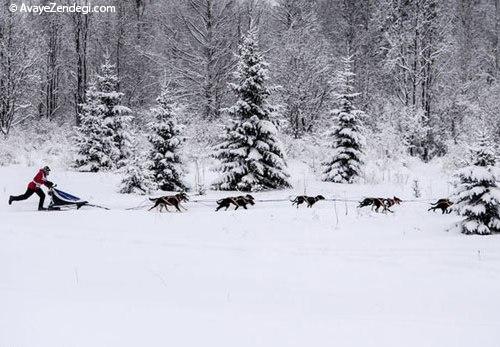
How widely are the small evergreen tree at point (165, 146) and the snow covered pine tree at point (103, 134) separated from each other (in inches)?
145

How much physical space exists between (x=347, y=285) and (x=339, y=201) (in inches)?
275

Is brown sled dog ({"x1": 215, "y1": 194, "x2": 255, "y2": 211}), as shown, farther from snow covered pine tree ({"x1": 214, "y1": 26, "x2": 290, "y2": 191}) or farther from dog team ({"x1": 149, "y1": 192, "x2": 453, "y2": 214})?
snow covered pine tree ({"x1": 214, "y1": 26, "x2": 290, "y2": 191})

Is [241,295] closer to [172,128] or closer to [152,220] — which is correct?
[152,220]

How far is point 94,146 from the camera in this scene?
19.1 m

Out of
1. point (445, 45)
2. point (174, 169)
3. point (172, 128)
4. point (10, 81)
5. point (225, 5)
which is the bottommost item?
point (174, 169)

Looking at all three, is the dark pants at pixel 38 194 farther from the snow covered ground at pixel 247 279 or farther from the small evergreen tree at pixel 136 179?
the small evergreen tree at pixel 136 179

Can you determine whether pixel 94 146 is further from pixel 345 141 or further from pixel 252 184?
pixel 345 141

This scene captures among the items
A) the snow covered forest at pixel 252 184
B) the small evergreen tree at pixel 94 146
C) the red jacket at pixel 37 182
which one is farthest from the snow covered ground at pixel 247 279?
the small evergreen tree at pixel 94 146

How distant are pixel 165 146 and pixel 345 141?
6376 mm

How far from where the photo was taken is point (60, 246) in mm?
7945

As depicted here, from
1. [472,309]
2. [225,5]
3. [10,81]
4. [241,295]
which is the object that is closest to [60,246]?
[241,295]

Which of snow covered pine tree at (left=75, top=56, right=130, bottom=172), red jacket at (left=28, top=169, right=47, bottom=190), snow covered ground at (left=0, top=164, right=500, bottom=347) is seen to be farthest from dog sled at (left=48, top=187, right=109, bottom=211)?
snow covered pine tree at (left=75, top=56, right=130, bottom=172)

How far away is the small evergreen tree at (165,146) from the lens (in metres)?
15.3

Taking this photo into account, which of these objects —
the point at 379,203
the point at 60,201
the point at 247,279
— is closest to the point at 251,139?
the point at 379,203
